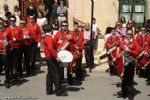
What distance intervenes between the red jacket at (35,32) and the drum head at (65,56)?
10.7 ft

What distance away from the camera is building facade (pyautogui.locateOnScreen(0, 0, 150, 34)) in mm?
23219

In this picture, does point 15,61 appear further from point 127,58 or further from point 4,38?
point 127,58

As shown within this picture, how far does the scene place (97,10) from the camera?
76.4 feet

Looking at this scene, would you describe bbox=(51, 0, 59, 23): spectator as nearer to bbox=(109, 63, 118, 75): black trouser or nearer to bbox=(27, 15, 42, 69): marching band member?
bbox=(27, 15, 42, 69): marching band member

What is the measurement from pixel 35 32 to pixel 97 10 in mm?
5485

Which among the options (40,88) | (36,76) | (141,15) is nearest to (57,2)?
(141,15)

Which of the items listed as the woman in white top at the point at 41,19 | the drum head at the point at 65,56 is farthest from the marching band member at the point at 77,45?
the woman in white top at the point at 41,19

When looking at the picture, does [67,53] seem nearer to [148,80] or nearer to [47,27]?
[47,27]

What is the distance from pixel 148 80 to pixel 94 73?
220 cm

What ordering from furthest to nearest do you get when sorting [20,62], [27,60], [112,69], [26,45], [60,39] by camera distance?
[112,69] < [27,60] < [26,45] < [20,62] < [60,39]

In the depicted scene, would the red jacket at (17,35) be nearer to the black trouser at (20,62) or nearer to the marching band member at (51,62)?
the black trouser at (20,62)

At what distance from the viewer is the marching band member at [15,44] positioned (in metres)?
16.8

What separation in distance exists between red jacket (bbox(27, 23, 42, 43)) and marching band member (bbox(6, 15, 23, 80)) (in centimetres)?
103

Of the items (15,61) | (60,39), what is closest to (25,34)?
(15,61)
